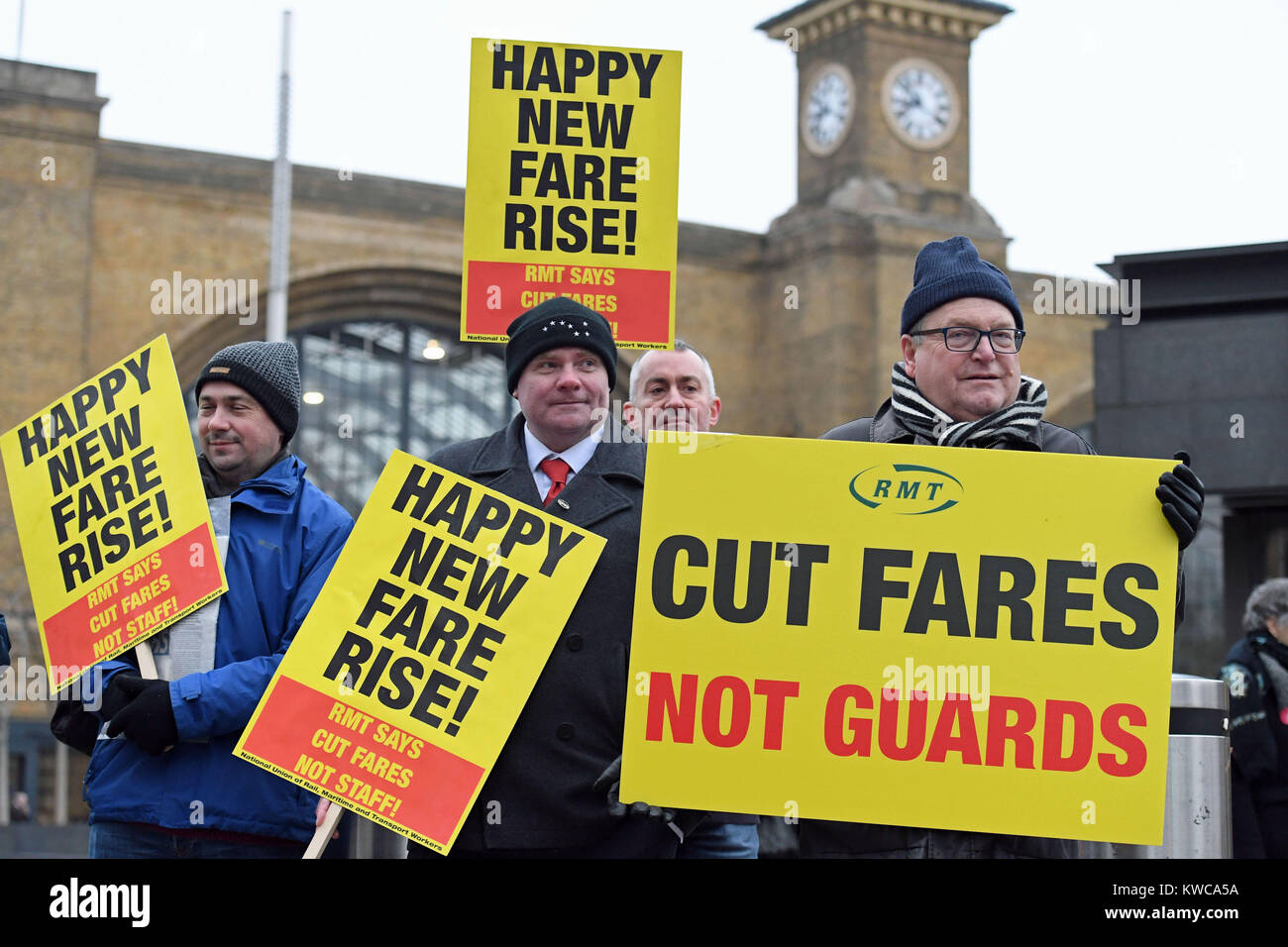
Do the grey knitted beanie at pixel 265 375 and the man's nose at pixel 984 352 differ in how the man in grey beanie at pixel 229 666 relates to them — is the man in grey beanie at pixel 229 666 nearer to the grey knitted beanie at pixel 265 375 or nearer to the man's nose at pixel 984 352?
the grey knitted beanie at pixel 265 375

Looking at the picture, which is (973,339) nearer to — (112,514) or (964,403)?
(964,403)

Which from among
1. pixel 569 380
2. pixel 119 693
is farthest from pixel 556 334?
pixel 119 693

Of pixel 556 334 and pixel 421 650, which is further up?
pixel 556 334

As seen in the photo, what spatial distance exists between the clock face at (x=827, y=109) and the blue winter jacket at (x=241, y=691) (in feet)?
98.8

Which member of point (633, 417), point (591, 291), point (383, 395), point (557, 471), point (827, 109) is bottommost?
point (557, 471)

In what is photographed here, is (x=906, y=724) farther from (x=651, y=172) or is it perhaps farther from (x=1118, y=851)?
(x=651, y=172)

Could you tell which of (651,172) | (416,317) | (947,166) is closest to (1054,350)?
(947,166)

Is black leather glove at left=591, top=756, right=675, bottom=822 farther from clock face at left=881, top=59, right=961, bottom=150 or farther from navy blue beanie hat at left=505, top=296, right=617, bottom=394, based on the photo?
clock face at left=881, top=59, right=961, bottom=150

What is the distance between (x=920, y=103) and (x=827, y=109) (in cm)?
183

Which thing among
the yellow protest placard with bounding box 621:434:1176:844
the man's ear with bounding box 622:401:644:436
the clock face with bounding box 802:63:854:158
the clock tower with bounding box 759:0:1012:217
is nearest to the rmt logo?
the yellow protest placard with bounding box 621:434:1176:844

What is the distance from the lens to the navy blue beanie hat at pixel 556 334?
4328 mm

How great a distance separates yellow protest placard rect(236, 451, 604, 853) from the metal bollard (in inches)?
81.6

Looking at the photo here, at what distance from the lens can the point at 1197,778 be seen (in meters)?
5.12

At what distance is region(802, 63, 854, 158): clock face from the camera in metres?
33.8
